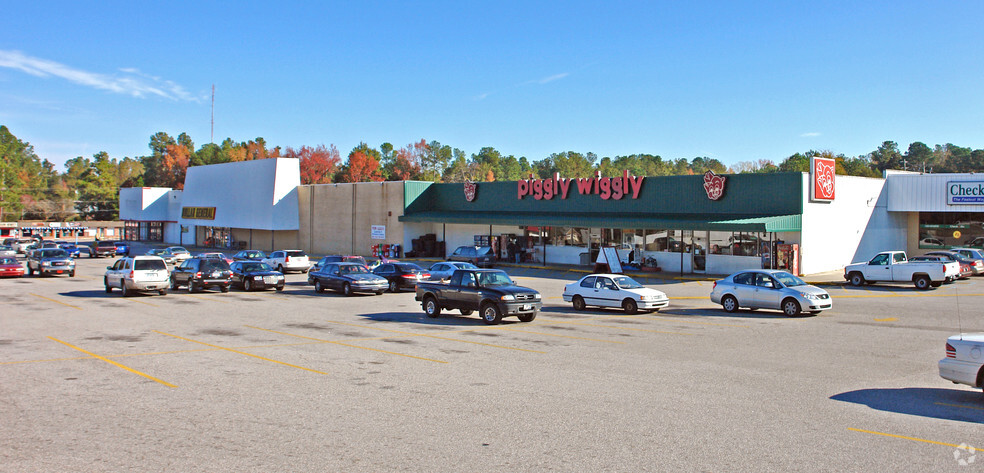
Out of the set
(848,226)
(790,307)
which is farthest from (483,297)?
(848,226)

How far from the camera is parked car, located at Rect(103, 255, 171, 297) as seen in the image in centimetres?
2983

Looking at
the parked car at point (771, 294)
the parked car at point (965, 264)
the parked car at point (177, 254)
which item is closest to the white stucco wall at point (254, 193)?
the parked car at point (177, 254)

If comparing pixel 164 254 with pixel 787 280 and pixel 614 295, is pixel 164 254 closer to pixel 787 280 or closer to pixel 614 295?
pixel 614 295

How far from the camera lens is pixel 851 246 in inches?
1601

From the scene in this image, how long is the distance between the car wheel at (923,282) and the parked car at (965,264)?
136 inches

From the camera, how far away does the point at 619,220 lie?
4150cm

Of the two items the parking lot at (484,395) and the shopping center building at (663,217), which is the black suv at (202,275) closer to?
the parking lot at (484,395)

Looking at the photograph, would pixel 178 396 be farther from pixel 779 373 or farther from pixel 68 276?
pixel 68 276

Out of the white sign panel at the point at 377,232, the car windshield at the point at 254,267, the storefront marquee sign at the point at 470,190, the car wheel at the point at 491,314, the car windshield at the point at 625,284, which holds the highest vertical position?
the storefront marquee sign at the point at 470,190

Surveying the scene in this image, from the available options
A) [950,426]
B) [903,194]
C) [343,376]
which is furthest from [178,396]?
[903,194]

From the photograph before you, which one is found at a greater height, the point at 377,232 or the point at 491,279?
the point at 377,232

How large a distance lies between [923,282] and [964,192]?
12.8 metres

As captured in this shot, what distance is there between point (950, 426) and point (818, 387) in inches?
103

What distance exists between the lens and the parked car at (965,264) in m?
34.0
